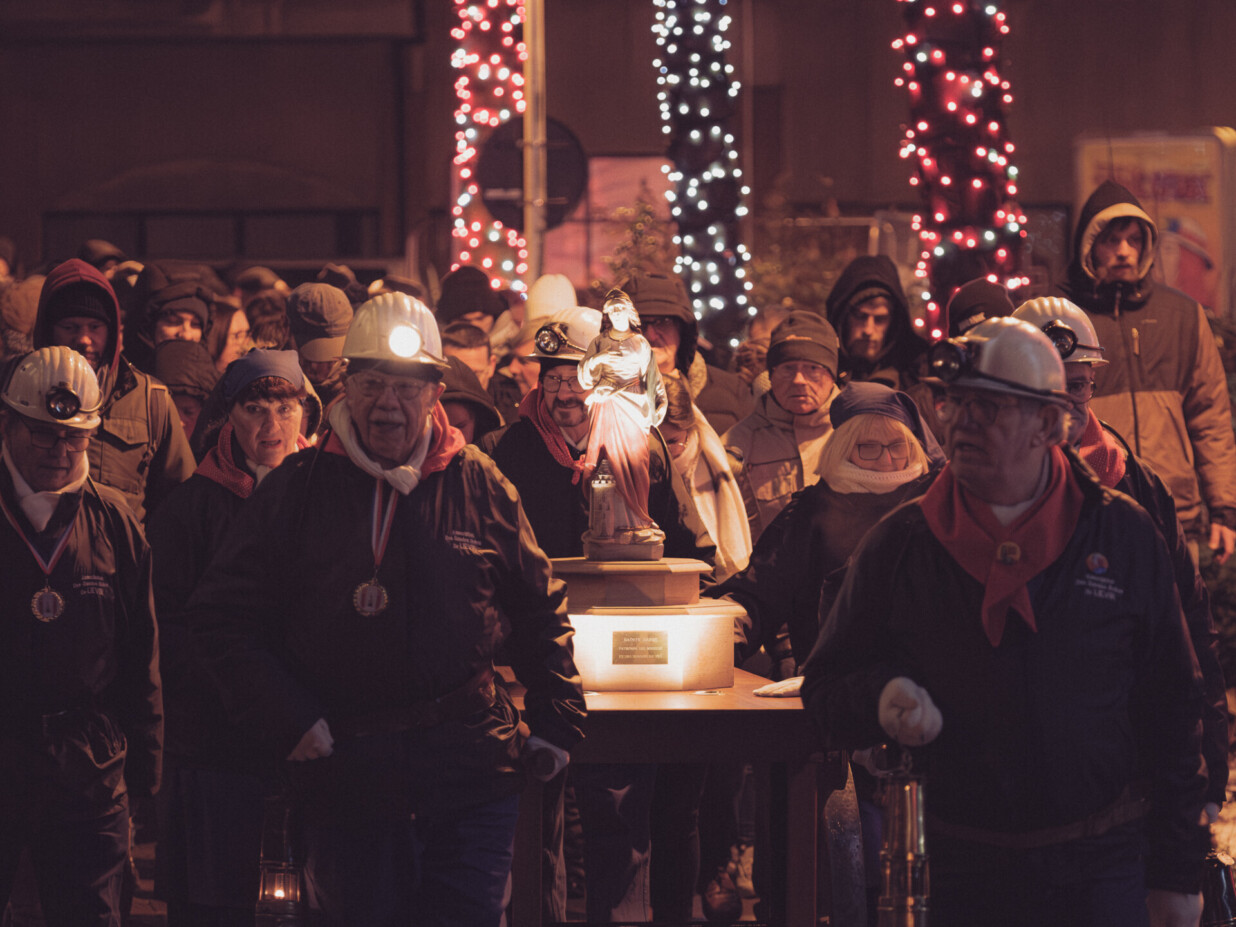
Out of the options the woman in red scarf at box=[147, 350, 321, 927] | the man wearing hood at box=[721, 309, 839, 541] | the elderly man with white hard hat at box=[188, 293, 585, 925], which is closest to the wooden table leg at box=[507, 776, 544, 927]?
the elderly man with white hard hat at box=[188, 293, 585, 925]

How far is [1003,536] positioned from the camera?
4.17 meters

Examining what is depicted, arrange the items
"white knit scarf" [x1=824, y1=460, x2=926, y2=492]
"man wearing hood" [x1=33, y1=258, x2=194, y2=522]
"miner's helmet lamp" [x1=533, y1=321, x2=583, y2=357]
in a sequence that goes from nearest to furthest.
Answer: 1. "white knit scarf" [x1=824, y1=460, x2=926, y2=492]
2. "miner's helmet lamp" [x1=533, y1=321, x2=583, y2=357]
3. "man wearing hood" [x1=33, y1=258, x2=194, y2=522]

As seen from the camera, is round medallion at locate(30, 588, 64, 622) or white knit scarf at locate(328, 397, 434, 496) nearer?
white knit scarf at locate(328, 397, 434, 496)

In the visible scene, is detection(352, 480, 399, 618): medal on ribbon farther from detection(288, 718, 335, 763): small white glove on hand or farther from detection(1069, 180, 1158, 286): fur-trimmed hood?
detection(1069, 180, 1158, 286): fur-trimmed hood

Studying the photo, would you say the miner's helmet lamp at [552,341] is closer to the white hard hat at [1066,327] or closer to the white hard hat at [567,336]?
the white hard hat at [567,336]

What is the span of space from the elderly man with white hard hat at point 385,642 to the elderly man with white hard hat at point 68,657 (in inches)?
36.2

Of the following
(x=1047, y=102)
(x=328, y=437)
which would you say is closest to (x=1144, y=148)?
(x=1047, y=102)

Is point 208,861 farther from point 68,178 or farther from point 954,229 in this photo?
point 68,178

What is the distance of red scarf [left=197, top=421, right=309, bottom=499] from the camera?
5879 mm

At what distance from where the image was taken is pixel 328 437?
4812mm

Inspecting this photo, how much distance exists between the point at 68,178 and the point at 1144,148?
15.4 metres

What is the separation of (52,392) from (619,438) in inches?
69.3

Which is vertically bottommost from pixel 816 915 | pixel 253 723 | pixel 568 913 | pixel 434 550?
pixel 568 913

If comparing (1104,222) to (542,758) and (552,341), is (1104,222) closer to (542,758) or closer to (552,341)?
(552,341)
